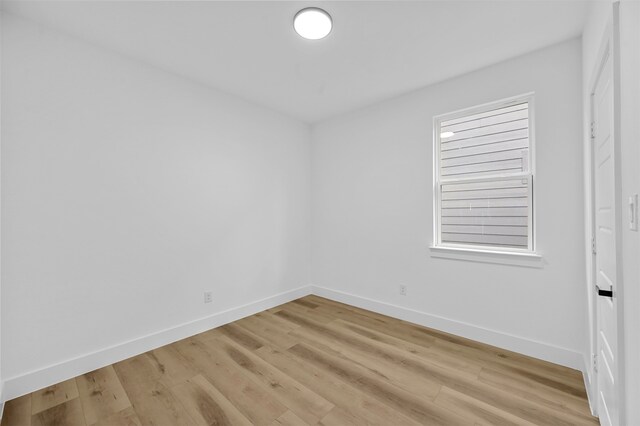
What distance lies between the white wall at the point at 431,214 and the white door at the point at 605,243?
24.4 inches

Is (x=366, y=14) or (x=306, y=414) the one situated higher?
(x=366, y=14)

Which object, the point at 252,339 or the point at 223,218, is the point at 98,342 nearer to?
the point at 252,339

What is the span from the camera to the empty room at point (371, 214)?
179cm

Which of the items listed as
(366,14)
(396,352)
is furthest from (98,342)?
(366,14)

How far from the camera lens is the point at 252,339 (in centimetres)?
283

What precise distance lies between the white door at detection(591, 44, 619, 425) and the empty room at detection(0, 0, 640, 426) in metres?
0.03

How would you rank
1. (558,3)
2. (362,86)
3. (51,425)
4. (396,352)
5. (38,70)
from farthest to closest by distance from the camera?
(362,86), (396,352), (38,70), (558,3), (51,425)

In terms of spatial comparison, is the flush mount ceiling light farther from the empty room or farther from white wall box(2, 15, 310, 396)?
white wall box(2, 15, 310, 396)

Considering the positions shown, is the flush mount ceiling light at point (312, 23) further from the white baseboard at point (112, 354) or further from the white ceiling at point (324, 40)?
the white baseboard at point (112, 354)

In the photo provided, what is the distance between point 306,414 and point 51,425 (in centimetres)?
158

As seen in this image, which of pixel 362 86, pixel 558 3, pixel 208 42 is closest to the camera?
pixel 558 3

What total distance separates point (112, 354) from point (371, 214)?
9.93 ft

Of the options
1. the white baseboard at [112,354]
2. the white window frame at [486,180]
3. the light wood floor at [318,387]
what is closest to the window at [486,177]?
the white window frame at [486,180]

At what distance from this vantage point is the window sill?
243 centimetres
